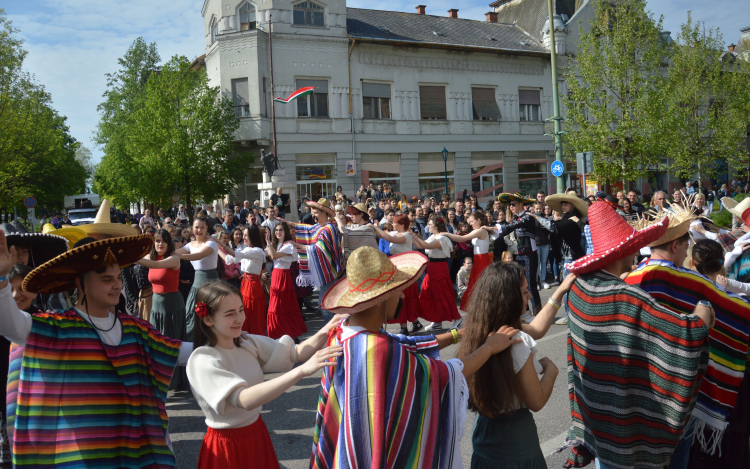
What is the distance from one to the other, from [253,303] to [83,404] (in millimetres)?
5198

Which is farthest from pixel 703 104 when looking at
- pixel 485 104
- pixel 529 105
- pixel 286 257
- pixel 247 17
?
pixel 286 257

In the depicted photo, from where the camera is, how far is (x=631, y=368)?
2783 mm

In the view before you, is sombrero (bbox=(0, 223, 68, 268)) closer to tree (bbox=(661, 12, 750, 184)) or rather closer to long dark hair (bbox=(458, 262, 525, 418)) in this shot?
long dark hair (bbox=(458, 262, 525, 418))

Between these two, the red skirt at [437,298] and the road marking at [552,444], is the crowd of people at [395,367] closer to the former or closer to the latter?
the road marking at [552,444]

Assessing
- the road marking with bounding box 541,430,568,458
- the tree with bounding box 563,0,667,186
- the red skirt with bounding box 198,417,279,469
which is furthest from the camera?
the tree with bounding box 563,0,667,186

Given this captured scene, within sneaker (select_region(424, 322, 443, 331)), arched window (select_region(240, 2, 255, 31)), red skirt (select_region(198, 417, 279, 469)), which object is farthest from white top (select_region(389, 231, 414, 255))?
arched window (select_region(240, 2, 255, 31))

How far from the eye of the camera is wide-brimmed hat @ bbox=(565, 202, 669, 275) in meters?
2.86

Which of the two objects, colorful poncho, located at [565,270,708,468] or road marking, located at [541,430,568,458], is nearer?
colorful poncho, located at [565,270,708,468]

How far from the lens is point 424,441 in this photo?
2186 millimetres

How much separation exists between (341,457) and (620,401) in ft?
5.04

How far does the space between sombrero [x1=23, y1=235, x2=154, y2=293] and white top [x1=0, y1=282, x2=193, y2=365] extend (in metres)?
0.17

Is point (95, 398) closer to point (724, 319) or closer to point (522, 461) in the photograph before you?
point (522, 461)

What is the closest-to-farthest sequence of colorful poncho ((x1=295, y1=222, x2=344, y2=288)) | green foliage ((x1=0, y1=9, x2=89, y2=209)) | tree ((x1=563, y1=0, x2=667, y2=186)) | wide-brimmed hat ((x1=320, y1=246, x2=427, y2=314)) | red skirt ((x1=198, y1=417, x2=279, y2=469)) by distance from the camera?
wide-brimmed hat ((x1=320, y1=246, x2=427, y2=314))
red skirt ((x1=198, y1=417, x2=279, y2=469))
colorful poncho ((x1=295, y1=222, x2=344, y2=288))
green foliage ((x1=0, y1=9, x2=89, y2=209))
tree ((x1=563, y1=0, x2=667, y2=186))

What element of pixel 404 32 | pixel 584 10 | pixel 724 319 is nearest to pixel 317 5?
pixel 404 32
